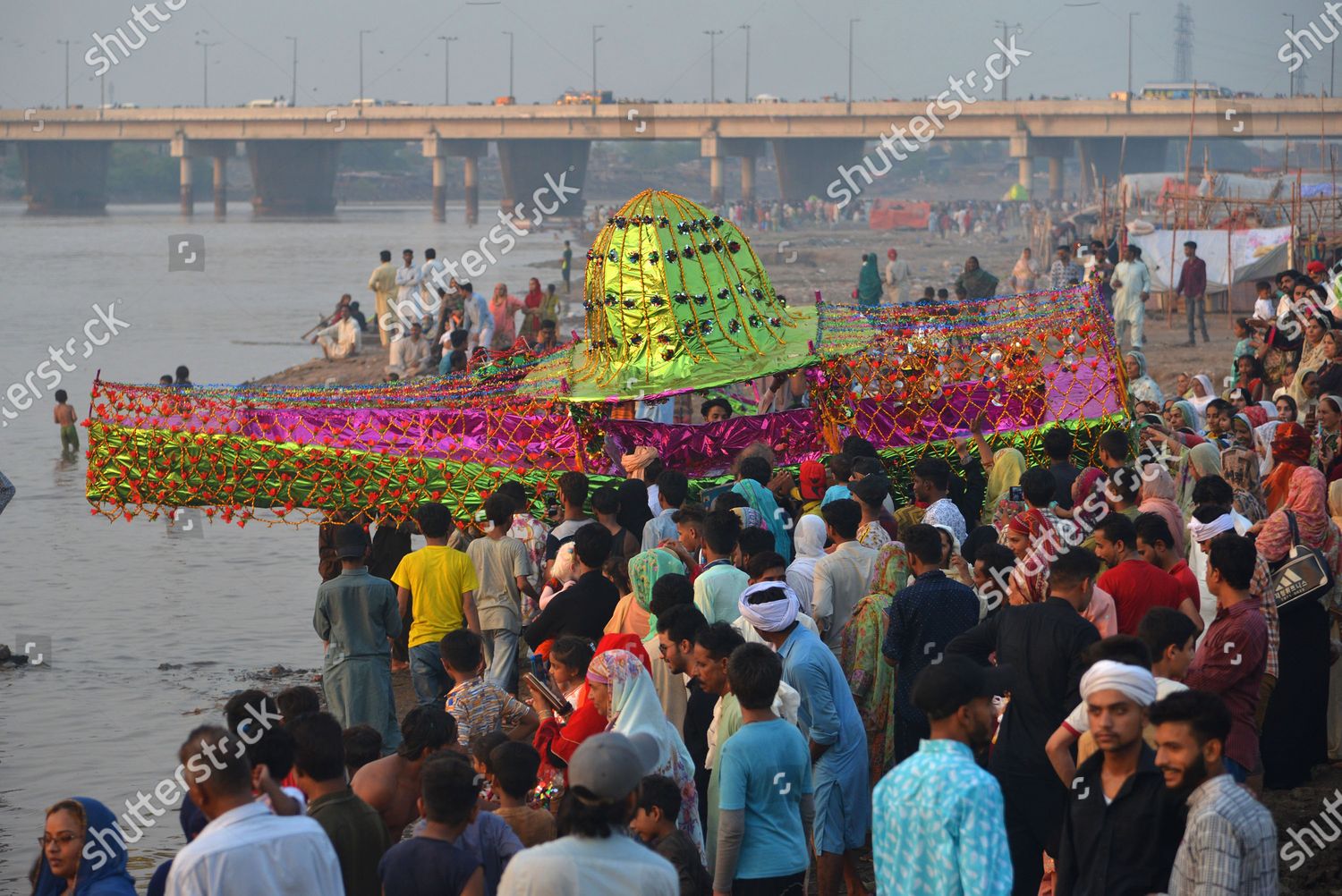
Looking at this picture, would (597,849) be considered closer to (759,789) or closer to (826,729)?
(759,789)

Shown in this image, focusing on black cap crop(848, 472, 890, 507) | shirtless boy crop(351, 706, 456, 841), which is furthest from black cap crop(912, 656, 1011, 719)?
black cap crop(848, 472, 890, 507)

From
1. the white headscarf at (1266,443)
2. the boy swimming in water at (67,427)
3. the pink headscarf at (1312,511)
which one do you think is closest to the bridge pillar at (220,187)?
the boy swimming in water at (67,427)

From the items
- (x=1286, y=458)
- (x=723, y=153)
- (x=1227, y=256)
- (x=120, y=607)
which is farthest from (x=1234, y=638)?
(x=723, y=153)

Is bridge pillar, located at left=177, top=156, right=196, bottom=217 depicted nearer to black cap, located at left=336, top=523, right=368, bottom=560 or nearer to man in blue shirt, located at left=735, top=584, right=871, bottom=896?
black cap, located at left=336, top=523, right=368, bottom=560

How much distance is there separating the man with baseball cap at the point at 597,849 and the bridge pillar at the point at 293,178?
96.9m

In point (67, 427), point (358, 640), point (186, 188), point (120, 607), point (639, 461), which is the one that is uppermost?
point (186, 188)

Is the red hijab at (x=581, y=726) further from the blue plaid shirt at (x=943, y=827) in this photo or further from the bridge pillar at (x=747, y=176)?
the bridge pillar at (x=747, y=176)

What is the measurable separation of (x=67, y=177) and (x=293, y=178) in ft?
43.9

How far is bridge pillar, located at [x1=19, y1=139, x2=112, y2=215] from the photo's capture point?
99125mm

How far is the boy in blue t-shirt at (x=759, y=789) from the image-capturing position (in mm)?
5273

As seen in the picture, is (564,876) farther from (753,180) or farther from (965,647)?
(753,180)

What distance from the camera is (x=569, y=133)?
82562 mm

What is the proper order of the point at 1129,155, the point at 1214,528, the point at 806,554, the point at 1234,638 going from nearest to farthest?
the point at 1234,638, the point at 1214,528, the point at 806,554, the point at 1129,155

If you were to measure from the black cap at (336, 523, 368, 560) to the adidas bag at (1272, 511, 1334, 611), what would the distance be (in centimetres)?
383
